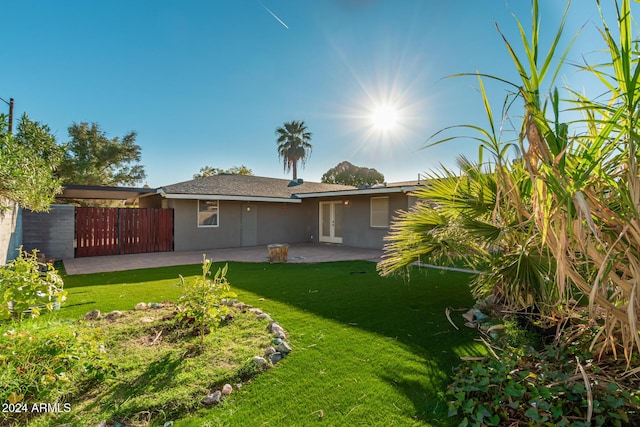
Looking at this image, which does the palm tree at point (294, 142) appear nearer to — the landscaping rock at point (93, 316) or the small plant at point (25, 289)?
the landscaping rock at point (93, 316)

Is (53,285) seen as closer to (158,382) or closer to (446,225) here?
(158,382)

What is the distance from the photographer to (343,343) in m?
3.68

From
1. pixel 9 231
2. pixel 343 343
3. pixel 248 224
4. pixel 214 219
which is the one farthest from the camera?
pixel 248 224

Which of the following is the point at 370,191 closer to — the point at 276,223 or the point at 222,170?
the point at 276,223

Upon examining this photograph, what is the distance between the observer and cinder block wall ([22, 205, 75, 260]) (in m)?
10.5

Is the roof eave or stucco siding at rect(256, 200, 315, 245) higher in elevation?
the roof eave

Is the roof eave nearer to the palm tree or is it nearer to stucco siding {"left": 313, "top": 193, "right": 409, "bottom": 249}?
stucco siding {"left": 313, "top": 193, "right": 409, "bottom": 249}

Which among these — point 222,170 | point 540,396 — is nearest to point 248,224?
point 540,396

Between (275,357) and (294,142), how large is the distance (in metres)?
A: 27.6

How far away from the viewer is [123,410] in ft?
7.74

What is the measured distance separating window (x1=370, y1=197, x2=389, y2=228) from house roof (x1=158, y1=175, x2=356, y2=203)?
9.61 ft

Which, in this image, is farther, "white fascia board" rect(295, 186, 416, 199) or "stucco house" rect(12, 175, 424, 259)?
"white fascia board" rect(295, 186, 416, 199)

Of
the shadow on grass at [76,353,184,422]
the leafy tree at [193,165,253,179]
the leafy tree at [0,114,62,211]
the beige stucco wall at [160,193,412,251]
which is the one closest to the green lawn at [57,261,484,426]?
the shadow on grass at [76,353,184,422]

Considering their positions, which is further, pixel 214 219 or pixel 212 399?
pixel 214 219
